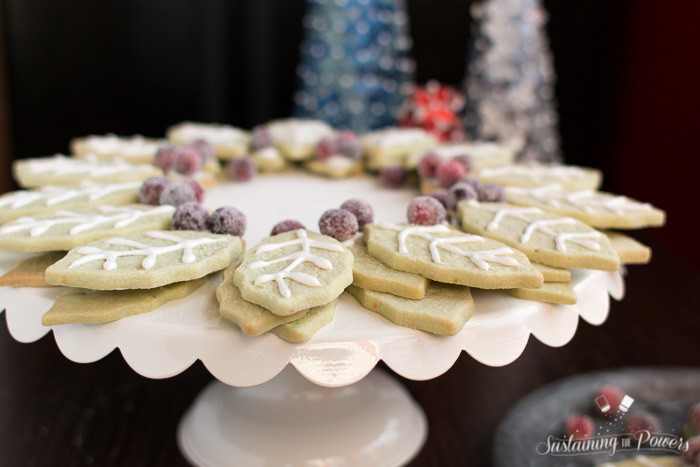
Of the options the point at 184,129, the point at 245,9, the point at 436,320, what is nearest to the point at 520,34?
the point at 245,9

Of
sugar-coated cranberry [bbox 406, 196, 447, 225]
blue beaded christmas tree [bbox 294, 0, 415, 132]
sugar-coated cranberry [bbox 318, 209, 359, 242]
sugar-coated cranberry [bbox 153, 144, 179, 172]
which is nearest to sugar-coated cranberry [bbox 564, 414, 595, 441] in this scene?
sugar-coated cranberry [bbox 406, 196, 447, 225]

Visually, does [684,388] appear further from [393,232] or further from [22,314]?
[22,314]

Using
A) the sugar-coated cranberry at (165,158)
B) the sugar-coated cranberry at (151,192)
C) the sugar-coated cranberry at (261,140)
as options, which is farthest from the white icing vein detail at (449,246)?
the sugar-coated cranberry at (261,140)

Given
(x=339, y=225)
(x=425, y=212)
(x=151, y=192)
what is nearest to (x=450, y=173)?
(x=425, y=212)

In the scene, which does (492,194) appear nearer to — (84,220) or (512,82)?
(84,220)

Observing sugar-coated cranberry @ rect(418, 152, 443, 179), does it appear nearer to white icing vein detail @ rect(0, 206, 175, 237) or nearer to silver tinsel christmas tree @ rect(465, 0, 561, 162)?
white icing vein detail @ rect(0, 206, 175, 237)

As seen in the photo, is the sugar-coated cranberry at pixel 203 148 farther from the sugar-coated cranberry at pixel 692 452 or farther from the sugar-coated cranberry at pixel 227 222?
the sugar-coated cranberry at pixel 692 452
